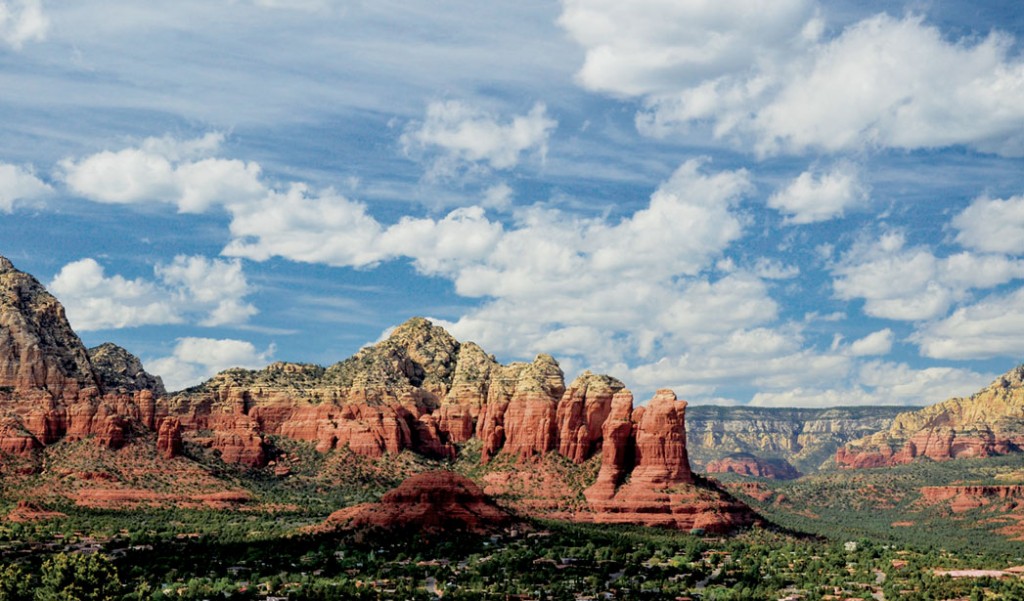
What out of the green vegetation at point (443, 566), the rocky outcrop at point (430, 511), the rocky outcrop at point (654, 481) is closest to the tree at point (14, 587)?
the green vegetation at point (443, 566)

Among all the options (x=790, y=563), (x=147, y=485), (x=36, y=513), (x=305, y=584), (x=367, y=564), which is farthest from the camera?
(x=147, y=485)

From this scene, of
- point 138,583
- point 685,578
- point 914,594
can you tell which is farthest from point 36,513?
point 914,594

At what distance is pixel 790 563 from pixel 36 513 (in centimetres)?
10049

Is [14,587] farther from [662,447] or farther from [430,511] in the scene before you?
[662,447]

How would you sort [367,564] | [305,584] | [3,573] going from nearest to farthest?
[3,573]
[305,584]
[367,564]

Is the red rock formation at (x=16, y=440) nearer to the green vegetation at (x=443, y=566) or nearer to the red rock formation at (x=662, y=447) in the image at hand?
the green vegetation at (x=443, y=566)

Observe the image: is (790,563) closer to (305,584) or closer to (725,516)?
(725,516)

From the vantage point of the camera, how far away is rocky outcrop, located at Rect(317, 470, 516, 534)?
14875 centimetres

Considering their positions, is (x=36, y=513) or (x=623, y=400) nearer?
(x=36, y=513)

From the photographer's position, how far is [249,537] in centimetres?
15400

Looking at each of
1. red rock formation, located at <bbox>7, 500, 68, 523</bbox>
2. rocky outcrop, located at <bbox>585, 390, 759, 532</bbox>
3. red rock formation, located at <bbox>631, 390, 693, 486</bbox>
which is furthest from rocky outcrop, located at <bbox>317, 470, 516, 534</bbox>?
red rock formation, located at <bbox>7, 500, 68, 523</bbox>

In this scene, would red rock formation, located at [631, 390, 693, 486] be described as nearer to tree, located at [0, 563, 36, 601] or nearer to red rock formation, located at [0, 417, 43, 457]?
red rock formation, located at [0, 417, 43, 457]

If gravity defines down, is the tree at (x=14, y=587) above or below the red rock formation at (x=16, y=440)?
below

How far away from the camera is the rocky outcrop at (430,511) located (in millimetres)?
148750
